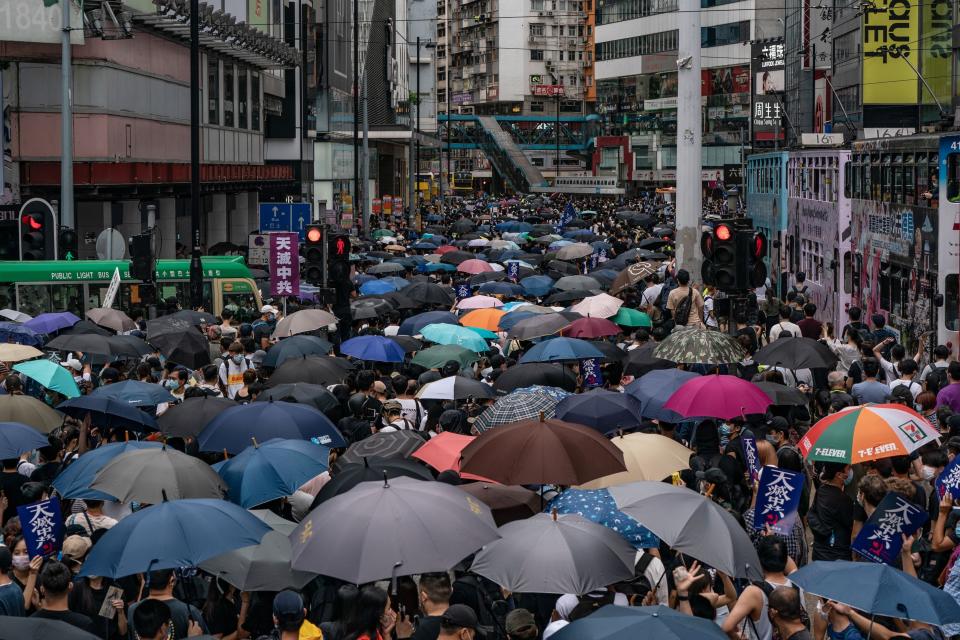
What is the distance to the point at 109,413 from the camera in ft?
41.8

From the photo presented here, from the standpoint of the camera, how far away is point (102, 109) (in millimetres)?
34656

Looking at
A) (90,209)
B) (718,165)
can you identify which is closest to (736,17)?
(718,165)

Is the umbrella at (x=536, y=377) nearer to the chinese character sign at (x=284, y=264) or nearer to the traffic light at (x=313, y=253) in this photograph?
the traffic light at (x=313, y=253)

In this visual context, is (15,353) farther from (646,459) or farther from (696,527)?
(696,527)

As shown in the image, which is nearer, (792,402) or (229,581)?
(229,581)

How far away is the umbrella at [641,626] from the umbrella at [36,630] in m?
2.12

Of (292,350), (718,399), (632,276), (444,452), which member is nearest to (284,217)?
(632,276)

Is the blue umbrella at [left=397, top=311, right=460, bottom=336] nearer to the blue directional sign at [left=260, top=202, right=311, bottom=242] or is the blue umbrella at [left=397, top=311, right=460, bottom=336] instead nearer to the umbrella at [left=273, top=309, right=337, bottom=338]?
the umbrella at [left=273, top=309, right=337, bottom=338]

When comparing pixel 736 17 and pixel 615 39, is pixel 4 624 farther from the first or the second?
pixel 615 39

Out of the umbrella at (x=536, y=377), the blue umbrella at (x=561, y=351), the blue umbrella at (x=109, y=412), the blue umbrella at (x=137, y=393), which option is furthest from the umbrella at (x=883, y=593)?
the blue umbrella at (x=561, y=351)

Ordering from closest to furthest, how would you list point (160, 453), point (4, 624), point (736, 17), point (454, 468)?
point (4, 624), point (160, 453), point (454, 468), point (736, 17)

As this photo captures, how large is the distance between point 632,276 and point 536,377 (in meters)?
11.0

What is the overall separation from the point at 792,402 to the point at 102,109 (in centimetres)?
2487

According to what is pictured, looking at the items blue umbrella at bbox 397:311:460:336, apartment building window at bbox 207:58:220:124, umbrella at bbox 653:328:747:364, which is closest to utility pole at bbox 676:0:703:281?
blue umbrella at bbox 397:311:460:336
